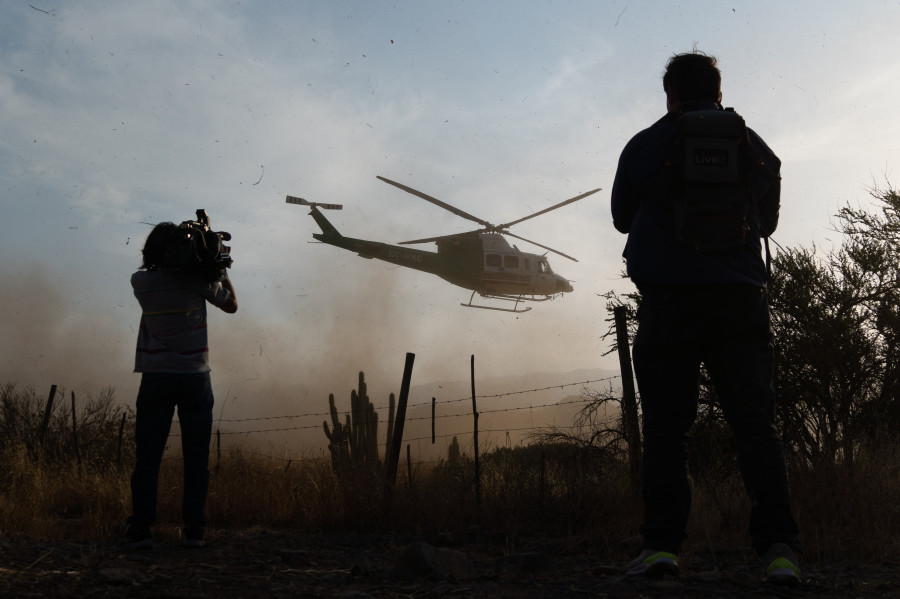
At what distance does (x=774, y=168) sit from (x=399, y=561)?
Answer: 2.21 m

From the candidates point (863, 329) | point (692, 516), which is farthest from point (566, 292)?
point (692, 516)

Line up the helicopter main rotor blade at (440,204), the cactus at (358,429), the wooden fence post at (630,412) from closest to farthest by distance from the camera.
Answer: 1. the wooden fence post at (630,412)
2. the cactus at (358,429)
3. the helicopter main rotor blade at (440,204)

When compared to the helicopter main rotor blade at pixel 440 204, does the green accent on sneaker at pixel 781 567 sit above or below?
below

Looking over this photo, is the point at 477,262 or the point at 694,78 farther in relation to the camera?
the point at 477,262

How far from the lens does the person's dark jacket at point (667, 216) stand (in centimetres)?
274

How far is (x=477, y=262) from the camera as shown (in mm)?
23031

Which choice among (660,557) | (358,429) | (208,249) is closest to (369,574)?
(660,557)

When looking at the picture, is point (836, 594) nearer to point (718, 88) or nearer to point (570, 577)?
point (570, 577)

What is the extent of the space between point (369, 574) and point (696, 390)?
151 centimetres

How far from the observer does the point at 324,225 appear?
94.3 ft

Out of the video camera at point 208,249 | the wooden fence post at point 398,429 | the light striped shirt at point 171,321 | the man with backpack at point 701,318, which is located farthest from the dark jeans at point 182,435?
the wooden fence post at point 398,429

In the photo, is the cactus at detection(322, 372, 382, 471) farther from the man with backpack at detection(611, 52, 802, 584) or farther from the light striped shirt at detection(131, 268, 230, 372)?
the man with backpack at detection(611, 52, 802, 584)

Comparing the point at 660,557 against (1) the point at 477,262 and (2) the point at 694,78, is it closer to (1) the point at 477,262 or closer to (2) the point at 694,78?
(2) the point at 694,78

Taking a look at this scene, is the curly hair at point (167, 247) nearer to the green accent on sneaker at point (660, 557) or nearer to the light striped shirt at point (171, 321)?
the light striped shirt at point (171, 321)
